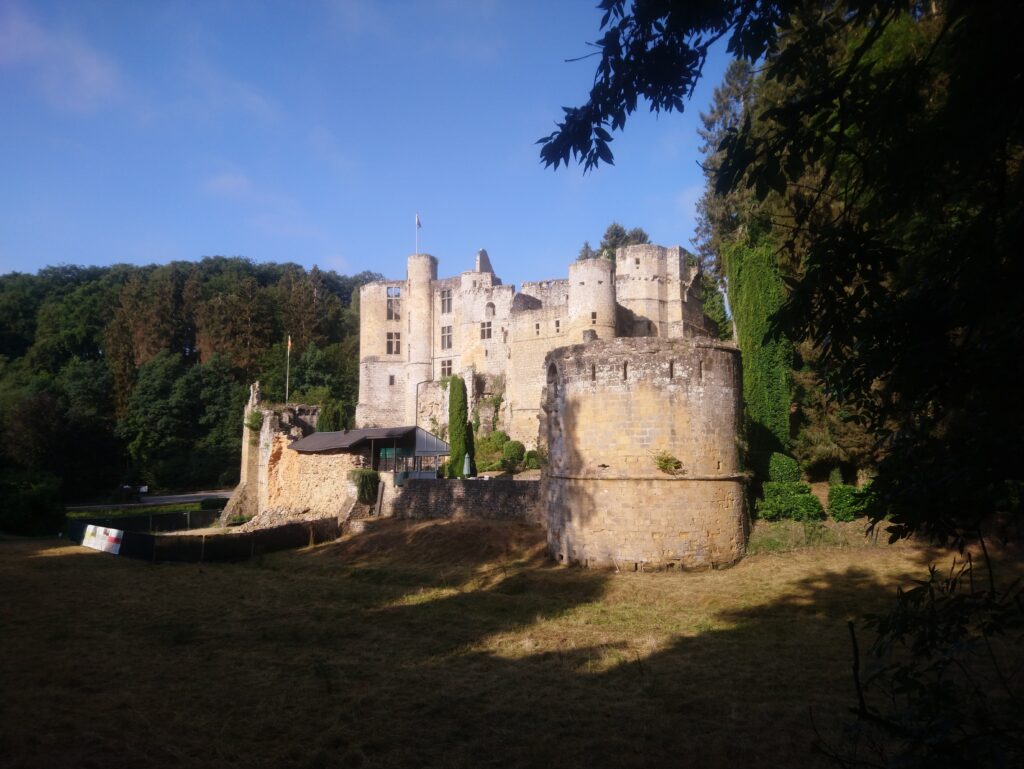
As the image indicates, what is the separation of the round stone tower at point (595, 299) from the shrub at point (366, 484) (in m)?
15.0

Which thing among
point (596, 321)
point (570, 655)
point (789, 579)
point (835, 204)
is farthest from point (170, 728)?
point (596, 321)

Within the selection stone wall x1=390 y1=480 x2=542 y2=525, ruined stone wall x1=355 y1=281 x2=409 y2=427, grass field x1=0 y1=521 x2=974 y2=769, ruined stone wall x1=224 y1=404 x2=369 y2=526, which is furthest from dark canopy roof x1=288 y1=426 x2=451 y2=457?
ruined stone wall x1=355 y1=281 x2=409 y2=427

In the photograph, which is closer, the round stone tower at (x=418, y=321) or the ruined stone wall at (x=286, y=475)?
the ruined stone wall at (x=286, y=475)

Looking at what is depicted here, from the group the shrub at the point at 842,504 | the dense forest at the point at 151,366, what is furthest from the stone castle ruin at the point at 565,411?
the dense forest at the point at 151,366

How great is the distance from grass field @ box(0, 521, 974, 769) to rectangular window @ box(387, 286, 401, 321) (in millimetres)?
32365

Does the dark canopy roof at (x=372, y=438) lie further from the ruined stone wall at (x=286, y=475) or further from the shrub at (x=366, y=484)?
the shrub at (x=366, y=484)

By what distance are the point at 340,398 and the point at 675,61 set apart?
46.8m

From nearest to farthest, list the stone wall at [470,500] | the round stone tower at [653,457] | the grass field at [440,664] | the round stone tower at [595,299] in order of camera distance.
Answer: the grass field at [440,664] < the round stone tower at [653,457] < the stone wall at [470,500] < the round stone tower at [595,299]

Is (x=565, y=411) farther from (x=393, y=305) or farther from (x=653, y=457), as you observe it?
(x=393, y=305)

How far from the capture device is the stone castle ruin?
561 inches

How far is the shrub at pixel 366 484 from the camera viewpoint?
76.8ft

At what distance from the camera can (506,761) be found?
5500mm

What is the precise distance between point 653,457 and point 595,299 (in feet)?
72.6

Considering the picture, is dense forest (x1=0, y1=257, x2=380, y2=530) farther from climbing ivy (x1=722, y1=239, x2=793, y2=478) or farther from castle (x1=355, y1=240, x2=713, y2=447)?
climbing ivy (x1=722, y1=239, x2=793, y2=478)
